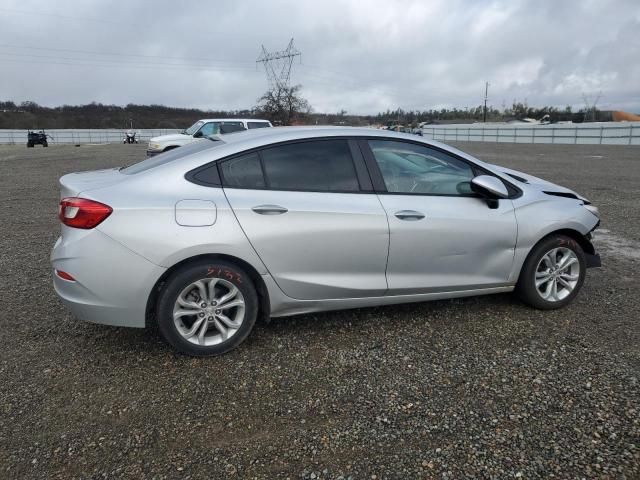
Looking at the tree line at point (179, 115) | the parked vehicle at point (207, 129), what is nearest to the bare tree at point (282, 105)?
the tree line at point (179, 115)

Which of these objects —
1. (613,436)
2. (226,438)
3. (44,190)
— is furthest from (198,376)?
(44,190)

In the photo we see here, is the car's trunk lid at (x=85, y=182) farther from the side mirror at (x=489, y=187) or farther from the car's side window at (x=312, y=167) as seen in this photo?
the side mirror at (x=489, y=187)

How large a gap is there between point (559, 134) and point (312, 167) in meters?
44.6

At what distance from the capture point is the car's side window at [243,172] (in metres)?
3.42

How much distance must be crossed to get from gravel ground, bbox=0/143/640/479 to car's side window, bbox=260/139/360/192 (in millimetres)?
1162

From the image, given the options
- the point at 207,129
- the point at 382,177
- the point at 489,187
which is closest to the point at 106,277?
the point at 382,177

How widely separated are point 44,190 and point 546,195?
11716 millimetres

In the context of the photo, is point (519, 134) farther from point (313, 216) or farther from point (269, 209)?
point (269, 209)

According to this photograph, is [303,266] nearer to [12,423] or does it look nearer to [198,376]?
[198,376]

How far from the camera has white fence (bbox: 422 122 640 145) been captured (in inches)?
1430

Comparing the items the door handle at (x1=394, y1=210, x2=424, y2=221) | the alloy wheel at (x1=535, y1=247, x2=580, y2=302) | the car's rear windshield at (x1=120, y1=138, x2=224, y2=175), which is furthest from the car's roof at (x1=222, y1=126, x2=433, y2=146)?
the alloy wheel at (x1=535, y1=247, x2=580, y2=302)

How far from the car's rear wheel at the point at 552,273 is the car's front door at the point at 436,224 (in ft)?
0.82

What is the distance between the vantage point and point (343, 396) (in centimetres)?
300

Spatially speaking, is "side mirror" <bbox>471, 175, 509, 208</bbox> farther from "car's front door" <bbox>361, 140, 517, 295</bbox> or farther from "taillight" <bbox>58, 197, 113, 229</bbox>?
"taillight" <bbox>58, 197, 113, 229</bbox>
